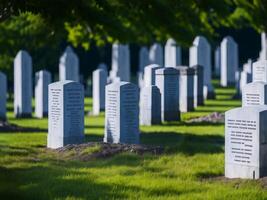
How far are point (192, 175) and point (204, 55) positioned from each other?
63.6 feet

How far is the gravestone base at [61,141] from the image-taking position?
15.4 metres

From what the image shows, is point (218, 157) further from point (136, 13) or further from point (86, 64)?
point (86, 64)

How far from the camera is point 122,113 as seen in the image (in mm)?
15359

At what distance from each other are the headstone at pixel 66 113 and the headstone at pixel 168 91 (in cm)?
522

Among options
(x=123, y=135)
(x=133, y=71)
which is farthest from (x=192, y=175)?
(x=133, y=71)

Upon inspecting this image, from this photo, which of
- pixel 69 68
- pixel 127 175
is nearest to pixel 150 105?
pixel 127 175

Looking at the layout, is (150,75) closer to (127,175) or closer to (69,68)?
(69,68)

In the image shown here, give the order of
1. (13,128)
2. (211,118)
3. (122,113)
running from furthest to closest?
(211,118), (13,128), (122,113)

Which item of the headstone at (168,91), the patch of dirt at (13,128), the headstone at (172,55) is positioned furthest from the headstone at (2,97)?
the headstone at (172,55)

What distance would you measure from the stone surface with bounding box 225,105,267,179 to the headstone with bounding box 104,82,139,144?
4243 mm

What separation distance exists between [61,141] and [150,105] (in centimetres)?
458

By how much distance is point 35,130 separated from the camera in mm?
19828

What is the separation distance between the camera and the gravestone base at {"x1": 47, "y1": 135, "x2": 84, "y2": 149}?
1541 cm

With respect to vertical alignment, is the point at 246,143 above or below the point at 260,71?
below
